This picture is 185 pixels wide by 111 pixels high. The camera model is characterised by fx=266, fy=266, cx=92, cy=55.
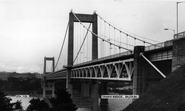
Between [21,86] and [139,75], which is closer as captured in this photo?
[139,75]

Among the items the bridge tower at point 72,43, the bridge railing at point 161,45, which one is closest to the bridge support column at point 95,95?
the bridge tower at point 72,43

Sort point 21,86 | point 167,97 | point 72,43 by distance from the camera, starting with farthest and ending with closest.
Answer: point 21,86 < point 72,43 < point 167,97

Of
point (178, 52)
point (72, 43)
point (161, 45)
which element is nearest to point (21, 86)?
point (72, 43)

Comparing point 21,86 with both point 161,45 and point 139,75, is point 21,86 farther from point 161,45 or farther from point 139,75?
point 161,45

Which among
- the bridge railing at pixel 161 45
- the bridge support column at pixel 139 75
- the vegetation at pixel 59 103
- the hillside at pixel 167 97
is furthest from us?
the bridge support column at pixel 139 75

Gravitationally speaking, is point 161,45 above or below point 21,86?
above

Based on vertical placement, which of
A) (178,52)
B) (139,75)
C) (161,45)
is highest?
(161,45)

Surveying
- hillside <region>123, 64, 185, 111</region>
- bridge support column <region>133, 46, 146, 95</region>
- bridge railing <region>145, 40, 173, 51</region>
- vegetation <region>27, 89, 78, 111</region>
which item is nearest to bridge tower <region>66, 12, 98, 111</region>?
vegetation <region>27, 89, 78, 111</region>

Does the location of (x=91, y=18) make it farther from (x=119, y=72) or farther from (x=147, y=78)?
(x=147, y=78)

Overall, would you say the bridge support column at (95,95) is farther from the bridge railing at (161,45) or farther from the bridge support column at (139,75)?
the bridge railing at (161,45)
